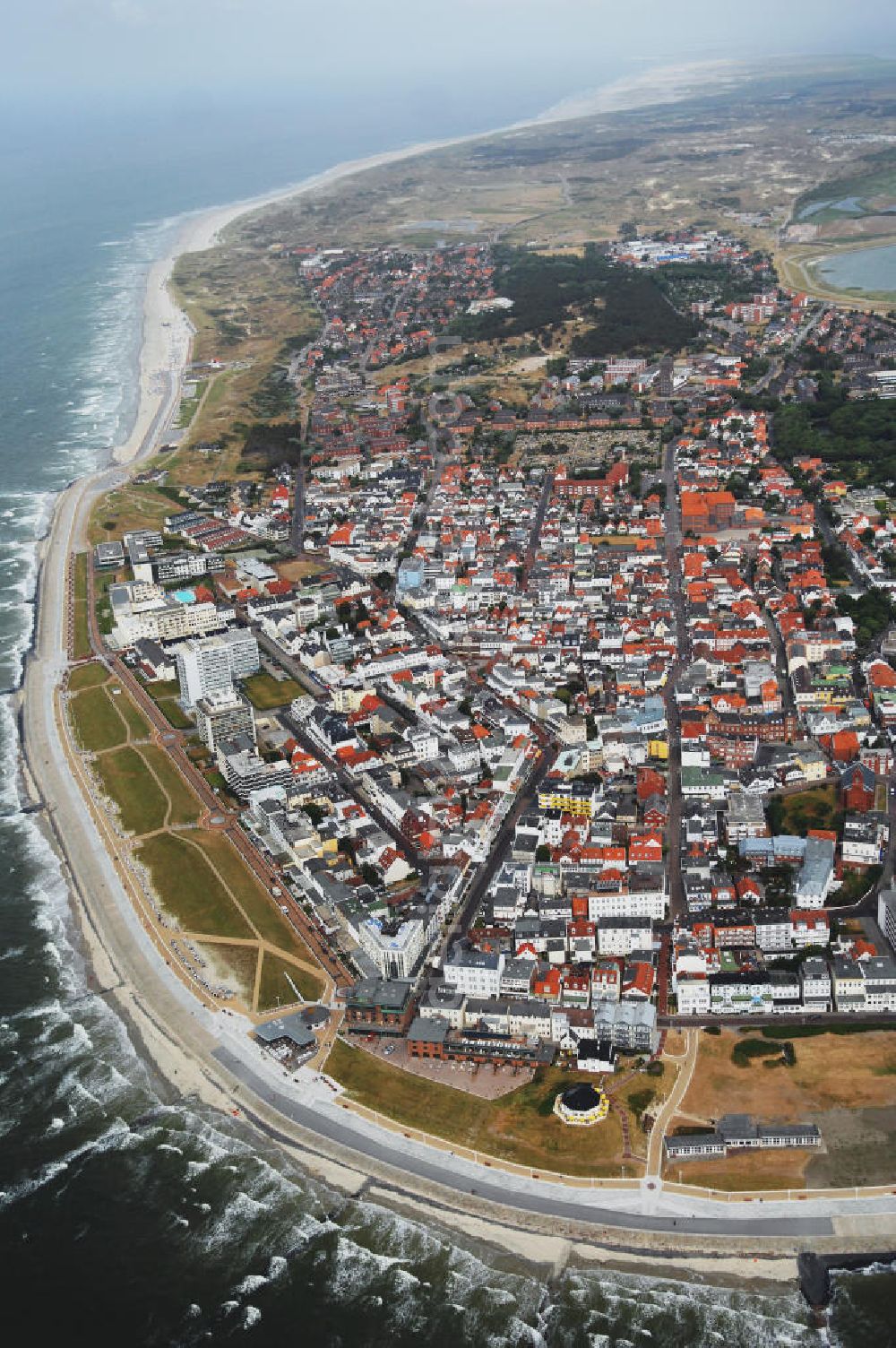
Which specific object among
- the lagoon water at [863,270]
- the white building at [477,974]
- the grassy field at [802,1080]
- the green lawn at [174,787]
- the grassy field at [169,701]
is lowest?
the lagoon water at [863,270]

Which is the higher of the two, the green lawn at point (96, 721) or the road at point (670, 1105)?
the road at point (670, 1105)

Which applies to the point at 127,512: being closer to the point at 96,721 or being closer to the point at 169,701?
the point at 169,701

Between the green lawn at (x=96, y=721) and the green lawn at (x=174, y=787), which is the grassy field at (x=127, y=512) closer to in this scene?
the green lawn at (x=96, y=721)

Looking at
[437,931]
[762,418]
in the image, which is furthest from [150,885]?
[762,418]

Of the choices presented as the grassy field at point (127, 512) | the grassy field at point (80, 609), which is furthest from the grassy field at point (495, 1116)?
the grassy field at point (127, 512)

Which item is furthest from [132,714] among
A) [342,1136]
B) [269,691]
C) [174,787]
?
[342,1136]

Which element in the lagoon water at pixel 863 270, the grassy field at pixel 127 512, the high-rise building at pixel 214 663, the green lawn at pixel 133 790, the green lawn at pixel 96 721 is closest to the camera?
the green lawn at pixel 133 790

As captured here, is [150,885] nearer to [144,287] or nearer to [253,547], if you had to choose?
[253,547]
